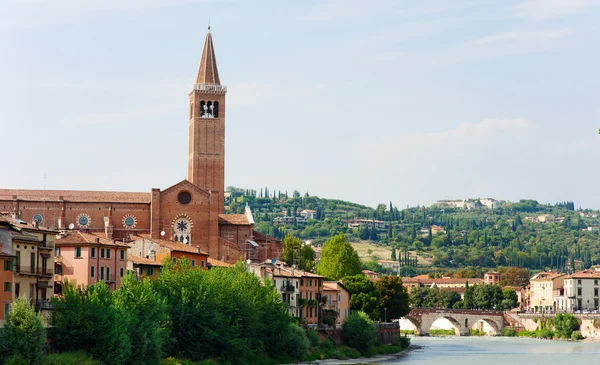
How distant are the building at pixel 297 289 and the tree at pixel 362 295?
477 inches

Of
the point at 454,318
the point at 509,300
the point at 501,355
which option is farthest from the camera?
the point at 509,300

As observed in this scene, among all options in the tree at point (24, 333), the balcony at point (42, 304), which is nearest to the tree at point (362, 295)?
the balcony at point (42, 304)

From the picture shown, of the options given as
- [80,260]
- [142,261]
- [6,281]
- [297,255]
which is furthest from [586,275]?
[6,281]

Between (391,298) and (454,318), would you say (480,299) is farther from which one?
(391,298)

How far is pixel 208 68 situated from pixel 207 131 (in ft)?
23.3

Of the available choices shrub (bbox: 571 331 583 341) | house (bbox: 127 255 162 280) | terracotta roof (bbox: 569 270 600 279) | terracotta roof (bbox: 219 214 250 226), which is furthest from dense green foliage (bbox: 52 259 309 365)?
terracotta roof (bbox: 569 270 600 279)

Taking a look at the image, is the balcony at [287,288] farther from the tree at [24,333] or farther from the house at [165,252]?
the tree at [24,333]

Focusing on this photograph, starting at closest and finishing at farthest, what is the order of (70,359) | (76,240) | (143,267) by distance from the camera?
1. (70,359)
2. (76,240)
3. (143,267)

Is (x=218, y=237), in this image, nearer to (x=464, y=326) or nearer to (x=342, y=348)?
(x=342, y=348)

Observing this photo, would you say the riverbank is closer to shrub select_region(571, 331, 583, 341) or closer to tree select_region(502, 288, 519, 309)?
shrub select_region(571, 331, 583, 341)

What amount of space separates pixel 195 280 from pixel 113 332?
13.6m

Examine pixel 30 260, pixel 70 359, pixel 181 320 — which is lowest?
pixel 70 359

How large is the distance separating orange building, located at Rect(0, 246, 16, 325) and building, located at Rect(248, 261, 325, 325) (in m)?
33.7

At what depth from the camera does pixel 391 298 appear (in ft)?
369
